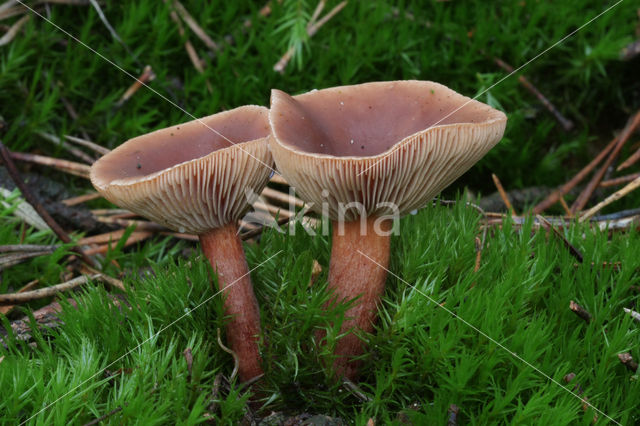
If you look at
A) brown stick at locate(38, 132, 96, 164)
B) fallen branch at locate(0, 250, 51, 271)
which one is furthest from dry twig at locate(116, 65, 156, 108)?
fallen branch at locate(0, 250, 51, 271)

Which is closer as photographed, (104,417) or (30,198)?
(104,417)

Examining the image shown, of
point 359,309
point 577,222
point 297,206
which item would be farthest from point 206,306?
point 577,222

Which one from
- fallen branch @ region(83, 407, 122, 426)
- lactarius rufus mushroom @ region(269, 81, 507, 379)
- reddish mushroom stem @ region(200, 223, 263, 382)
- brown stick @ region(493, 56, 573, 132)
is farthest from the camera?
brown stick @ region(493, 56, 573, 132)

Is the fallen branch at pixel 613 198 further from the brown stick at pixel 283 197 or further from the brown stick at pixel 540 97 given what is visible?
the brown stick at pixel 283 197

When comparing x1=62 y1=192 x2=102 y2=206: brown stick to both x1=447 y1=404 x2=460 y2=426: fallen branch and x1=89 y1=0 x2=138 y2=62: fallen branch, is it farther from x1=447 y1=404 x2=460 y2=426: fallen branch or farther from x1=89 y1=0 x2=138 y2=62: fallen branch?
x1=447 y1=404 x2=460 y2=426: fallen branch

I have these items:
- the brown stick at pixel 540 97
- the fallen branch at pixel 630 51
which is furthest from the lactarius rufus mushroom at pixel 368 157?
the fallen branch at pixel 630 51

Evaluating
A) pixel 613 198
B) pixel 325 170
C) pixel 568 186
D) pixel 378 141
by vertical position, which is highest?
pixel 325 170

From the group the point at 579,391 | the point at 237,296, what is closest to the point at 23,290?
the point at 237,296

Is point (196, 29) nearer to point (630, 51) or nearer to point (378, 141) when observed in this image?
point (378, 141)
